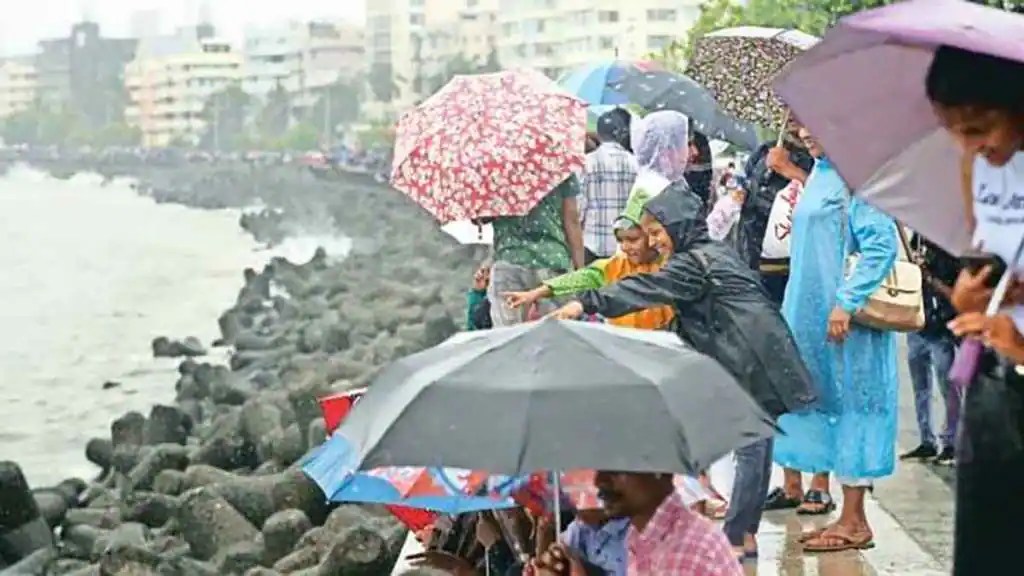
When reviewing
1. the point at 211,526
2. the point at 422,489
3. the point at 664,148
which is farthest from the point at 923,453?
the point at 211,526

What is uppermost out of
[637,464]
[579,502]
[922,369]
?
[637,464]

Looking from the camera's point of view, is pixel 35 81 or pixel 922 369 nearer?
pixel 922 369

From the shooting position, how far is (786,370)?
18.2ft

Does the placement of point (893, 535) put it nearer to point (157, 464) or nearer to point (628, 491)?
point (628, 491)

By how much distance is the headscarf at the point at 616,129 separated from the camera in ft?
27.0

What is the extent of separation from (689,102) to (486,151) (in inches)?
104

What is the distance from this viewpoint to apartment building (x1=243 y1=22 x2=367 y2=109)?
345 feet

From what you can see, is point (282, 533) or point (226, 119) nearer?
point (282, 533)

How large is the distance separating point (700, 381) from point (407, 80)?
81.4m

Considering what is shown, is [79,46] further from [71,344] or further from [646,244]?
[646,244]

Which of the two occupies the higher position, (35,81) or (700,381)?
(700,381)

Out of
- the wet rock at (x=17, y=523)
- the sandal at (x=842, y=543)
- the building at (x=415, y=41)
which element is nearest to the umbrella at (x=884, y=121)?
the sandal at (x=842, y=543)

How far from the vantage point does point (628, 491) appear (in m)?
3.83

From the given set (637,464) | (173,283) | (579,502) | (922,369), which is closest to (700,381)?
(637,464)
